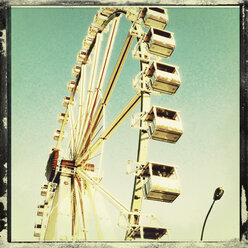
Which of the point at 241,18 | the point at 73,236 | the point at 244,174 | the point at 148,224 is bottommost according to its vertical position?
the point at 73,236

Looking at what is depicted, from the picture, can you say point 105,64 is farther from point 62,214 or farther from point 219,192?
point 219,192

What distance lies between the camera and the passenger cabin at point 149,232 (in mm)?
5774

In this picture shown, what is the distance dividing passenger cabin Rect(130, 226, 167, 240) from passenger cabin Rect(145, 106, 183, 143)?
1.41 m

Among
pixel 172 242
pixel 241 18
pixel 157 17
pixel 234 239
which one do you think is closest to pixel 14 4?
pixel 157 17

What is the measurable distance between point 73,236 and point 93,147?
72.2 inches

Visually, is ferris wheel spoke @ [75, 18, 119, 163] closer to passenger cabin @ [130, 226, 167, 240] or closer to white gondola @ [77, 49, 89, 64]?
white gondola @ [77, 49, 89, 64]

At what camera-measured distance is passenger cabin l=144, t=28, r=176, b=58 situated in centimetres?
708

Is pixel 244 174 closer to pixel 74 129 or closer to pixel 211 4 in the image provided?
pixel 211 4

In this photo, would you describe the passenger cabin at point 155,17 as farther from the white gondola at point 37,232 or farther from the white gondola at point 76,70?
the white gondola at point 76,70

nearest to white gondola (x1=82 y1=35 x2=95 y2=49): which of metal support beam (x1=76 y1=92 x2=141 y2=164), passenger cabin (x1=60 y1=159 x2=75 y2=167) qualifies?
passenger cabin (x1=60 y1=159 x2=75 y2=167)

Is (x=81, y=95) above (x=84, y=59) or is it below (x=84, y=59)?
below

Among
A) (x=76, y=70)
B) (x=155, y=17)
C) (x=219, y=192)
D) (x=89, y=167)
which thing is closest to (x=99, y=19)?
(x=76, y=70)

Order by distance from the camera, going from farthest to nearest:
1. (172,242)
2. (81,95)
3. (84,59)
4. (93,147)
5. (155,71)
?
1. (84,59)
2. (81,95)
3. (93,147)
4. (155,71)
5. (172,242)

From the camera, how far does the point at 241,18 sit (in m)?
6.31
